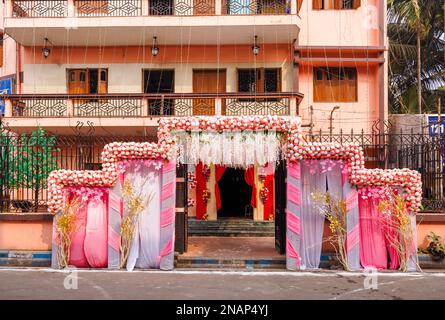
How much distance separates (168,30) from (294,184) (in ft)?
27.2

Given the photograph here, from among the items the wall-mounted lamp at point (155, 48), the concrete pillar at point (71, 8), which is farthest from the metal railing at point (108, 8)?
the wall-mounted lamp at point (155, 48)

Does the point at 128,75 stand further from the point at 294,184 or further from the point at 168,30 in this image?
the point at 294,184

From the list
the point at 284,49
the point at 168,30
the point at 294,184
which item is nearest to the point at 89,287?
the point at 294,184

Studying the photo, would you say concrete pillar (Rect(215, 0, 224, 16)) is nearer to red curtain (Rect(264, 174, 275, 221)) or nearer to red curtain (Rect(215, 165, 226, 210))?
red curtain (Rect(215, 165, 226, 210))

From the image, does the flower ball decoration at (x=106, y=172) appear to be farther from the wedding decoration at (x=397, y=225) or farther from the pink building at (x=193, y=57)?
the pink building at (x=193, y=57)

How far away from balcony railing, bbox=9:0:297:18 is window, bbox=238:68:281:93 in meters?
2.00

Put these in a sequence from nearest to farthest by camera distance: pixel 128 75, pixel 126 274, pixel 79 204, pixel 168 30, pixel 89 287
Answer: pixel 89 287 → pixel 126 274 → pixel 79 204 → pixel 168 30 → pixel 128 75

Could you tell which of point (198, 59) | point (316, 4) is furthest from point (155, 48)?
point (316, 4)

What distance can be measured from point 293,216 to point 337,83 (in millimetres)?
8260

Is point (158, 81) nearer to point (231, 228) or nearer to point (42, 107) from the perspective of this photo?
point (42, 107)

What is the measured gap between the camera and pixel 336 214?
10.8m

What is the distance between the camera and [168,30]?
16734mm

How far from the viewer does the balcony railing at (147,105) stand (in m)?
16.1

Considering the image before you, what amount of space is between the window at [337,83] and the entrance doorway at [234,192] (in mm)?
4140
